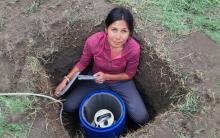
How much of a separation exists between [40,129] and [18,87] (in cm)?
35

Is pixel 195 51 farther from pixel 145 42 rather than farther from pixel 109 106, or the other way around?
pixel 109 106

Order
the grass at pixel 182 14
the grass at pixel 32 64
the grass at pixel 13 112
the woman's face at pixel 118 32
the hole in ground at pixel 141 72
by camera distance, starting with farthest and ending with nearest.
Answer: the grass at pixel 182 14 → the hole in ground at pixel 141 72 → the grass at pixel 32 64 → the woman's face at pixel 118 32 → the grass at pixel 13 112

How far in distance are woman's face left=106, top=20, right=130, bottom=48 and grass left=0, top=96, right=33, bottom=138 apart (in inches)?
27.0

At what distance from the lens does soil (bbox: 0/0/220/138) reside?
254 centimetres

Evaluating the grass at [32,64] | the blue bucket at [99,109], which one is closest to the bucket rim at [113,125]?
the blue bucket at [99,109]

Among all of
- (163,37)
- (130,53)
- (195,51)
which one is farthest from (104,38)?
(195,51)

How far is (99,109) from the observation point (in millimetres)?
3102

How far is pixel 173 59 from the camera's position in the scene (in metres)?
2.82

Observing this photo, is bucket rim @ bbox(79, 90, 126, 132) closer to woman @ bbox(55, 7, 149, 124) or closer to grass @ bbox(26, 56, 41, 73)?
woman @ bbox(55, 7, 149, 124)

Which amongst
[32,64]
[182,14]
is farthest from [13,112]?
[182,14]

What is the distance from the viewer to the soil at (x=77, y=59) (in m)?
2.54

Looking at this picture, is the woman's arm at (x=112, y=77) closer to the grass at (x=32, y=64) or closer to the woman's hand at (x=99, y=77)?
the woman's hand at (x=99, y=77)

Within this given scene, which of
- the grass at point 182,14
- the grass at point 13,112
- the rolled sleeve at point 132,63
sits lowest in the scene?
the grass at point 13,112

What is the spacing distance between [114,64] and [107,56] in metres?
0.09
